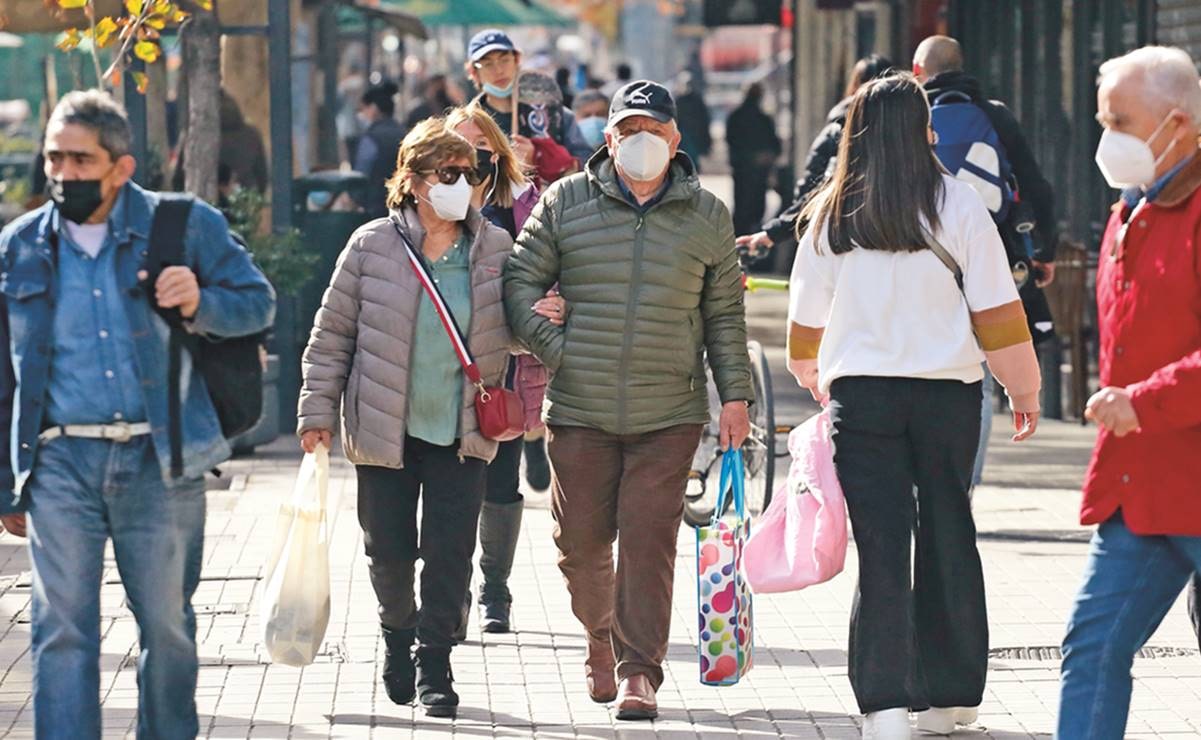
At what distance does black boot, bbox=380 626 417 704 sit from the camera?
22.8ft

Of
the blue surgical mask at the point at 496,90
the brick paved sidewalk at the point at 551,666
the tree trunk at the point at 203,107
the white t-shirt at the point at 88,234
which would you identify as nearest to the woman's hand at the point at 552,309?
the brick paved sidewalk at the point at 551,666

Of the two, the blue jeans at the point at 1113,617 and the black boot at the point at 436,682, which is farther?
the black boot at the point at 436,682

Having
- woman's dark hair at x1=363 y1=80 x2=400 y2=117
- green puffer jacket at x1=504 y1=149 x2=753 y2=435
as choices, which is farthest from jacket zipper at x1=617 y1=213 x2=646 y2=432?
woman's dark hair at x1=363 y1=80 x2=400 y2=117

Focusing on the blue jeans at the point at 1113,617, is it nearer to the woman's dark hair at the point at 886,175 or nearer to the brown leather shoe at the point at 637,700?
the woman's dark hair at the point at 886,175

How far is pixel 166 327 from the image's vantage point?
534 cm

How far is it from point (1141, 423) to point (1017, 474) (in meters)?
7.00

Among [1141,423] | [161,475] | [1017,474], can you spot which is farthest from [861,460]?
[1017,474]

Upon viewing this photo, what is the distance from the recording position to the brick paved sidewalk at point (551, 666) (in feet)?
22.1

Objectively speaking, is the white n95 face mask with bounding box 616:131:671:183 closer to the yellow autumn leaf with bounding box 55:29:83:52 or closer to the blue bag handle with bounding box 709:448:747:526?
the blue bag handle with bounding box 709:448:747:526

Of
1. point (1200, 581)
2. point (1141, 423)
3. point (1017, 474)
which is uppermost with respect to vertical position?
point (1141, 423)

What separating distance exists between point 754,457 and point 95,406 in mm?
5393

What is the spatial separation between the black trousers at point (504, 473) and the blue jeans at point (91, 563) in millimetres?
2689

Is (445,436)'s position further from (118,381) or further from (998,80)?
(998,80)

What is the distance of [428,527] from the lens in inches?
273
